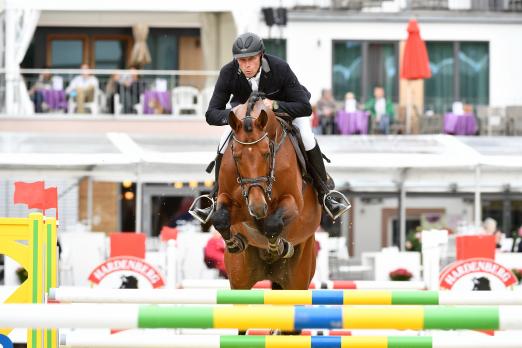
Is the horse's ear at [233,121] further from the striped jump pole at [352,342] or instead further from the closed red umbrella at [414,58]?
the closed red umbrella at [414,58]

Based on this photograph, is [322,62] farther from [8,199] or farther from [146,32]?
[8,199]

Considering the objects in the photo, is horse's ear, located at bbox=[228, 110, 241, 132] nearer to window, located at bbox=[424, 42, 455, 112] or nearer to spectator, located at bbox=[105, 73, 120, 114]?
spectator, located at bbox=[105, 73, 120, 114]

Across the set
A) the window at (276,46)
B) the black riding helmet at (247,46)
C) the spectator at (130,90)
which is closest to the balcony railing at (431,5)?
the window at (276,46)

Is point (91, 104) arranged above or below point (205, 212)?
above

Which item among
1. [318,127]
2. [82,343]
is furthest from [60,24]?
[82,343]

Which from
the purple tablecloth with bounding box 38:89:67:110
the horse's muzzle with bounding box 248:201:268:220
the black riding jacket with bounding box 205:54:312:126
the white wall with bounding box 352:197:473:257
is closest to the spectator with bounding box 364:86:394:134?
the white wall with bounding box 352:197:473:257

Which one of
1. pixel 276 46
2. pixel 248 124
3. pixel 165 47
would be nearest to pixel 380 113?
pixel 276 46

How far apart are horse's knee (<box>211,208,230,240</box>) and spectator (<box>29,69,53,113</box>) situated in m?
18.6

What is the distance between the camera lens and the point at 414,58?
970 inches

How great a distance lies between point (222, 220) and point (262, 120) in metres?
0.64

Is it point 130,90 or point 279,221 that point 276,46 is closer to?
point 130,90

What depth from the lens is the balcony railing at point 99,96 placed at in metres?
25.8

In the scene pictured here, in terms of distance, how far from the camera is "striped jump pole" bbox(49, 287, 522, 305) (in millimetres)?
6371

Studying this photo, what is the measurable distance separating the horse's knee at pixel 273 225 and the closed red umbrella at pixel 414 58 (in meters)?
17.3
